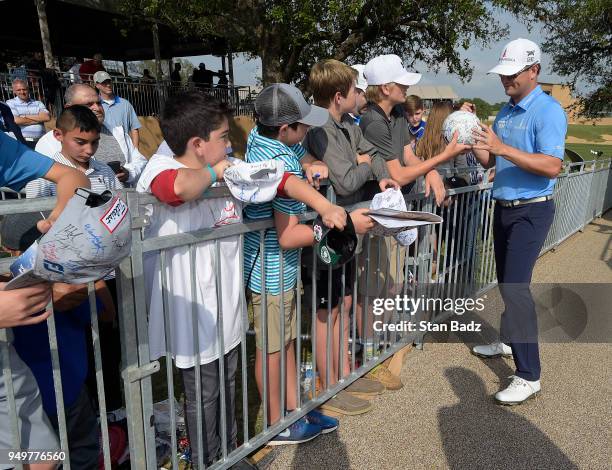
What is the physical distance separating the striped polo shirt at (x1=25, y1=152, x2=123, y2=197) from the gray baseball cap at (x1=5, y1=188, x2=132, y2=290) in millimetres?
1597

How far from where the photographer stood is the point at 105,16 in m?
19.1

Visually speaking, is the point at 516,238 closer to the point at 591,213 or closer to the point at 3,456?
the point at 3,456

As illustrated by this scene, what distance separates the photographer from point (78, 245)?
135 centimetres

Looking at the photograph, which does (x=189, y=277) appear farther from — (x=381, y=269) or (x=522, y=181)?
(x=522, y=181)

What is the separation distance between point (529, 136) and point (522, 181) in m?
0.32

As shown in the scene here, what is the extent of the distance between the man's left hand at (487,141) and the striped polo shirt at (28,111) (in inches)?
273

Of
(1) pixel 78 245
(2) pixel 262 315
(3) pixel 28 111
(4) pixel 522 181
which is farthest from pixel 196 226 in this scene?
(3) pixel 28 111

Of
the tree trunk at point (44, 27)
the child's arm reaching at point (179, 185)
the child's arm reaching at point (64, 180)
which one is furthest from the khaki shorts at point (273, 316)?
the tree trunk at point (44, 27)

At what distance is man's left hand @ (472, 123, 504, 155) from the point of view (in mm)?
3148

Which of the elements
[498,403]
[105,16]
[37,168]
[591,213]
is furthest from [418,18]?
[37,168]

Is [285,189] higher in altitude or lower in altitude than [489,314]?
higher

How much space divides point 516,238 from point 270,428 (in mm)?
2160

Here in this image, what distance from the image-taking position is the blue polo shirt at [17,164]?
75.2 inches

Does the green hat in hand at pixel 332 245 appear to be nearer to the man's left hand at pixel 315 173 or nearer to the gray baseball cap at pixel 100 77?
the man's left hand at pixel 315 173
